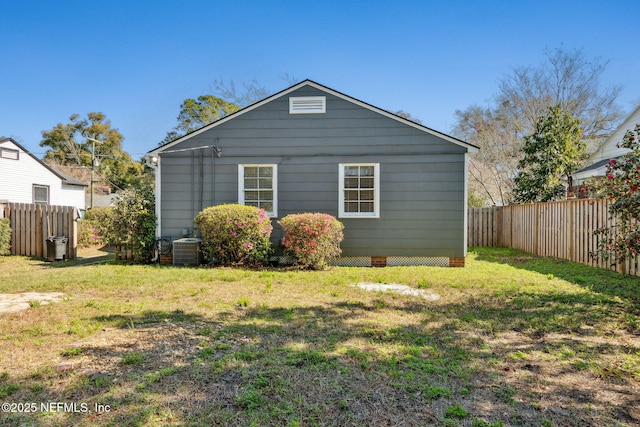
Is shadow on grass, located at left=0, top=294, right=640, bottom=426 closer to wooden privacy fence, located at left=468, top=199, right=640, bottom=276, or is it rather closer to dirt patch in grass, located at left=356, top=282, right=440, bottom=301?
dirt patch in grass, located at left=356, top=282, right=440, bottom=301

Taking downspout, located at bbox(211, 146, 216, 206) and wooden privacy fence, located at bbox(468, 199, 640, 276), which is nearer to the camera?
wooden privacy fence, located at bbox(468, 199, 640, 276)

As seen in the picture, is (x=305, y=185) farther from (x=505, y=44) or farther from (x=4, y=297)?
Answer: (x=505, y=44)

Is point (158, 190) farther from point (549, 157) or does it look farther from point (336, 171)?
point (549, 157)

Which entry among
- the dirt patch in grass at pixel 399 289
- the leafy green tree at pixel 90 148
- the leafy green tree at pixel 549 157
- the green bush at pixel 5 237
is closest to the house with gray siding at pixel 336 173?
the dirt patch in grass at pixel 399 289

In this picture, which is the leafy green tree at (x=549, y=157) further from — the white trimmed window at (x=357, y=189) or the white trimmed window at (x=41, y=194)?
the white trimmed window at (x=41, y=194)

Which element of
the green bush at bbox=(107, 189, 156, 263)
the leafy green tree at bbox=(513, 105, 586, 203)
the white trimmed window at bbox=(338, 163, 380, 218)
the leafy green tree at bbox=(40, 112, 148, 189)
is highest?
the leafy green tree at bbox=(40, 112, 148, 189)

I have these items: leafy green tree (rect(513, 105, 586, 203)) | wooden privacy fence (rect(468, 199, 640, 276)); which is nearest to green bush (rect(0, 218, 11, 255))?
wooden privacy fence (rect(468, 199, 640, 276))

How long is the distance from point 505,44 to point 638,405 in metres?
17.3

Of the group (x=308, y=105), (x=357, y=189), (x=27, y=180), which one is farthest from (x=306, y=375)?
(x=27, y=180)

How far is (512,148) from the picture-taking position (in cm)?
2089

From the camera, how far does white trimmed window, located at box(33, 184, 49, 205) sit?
18641mm

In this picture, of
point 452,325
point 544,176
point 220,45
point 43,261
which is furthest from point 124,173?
point 452,325

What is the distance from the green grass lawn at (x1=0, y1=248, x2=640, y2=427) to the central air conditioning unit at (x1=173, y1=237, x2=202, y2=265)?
2686 millimetres

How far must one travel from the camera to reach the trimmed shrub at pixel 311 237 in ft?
26.5
